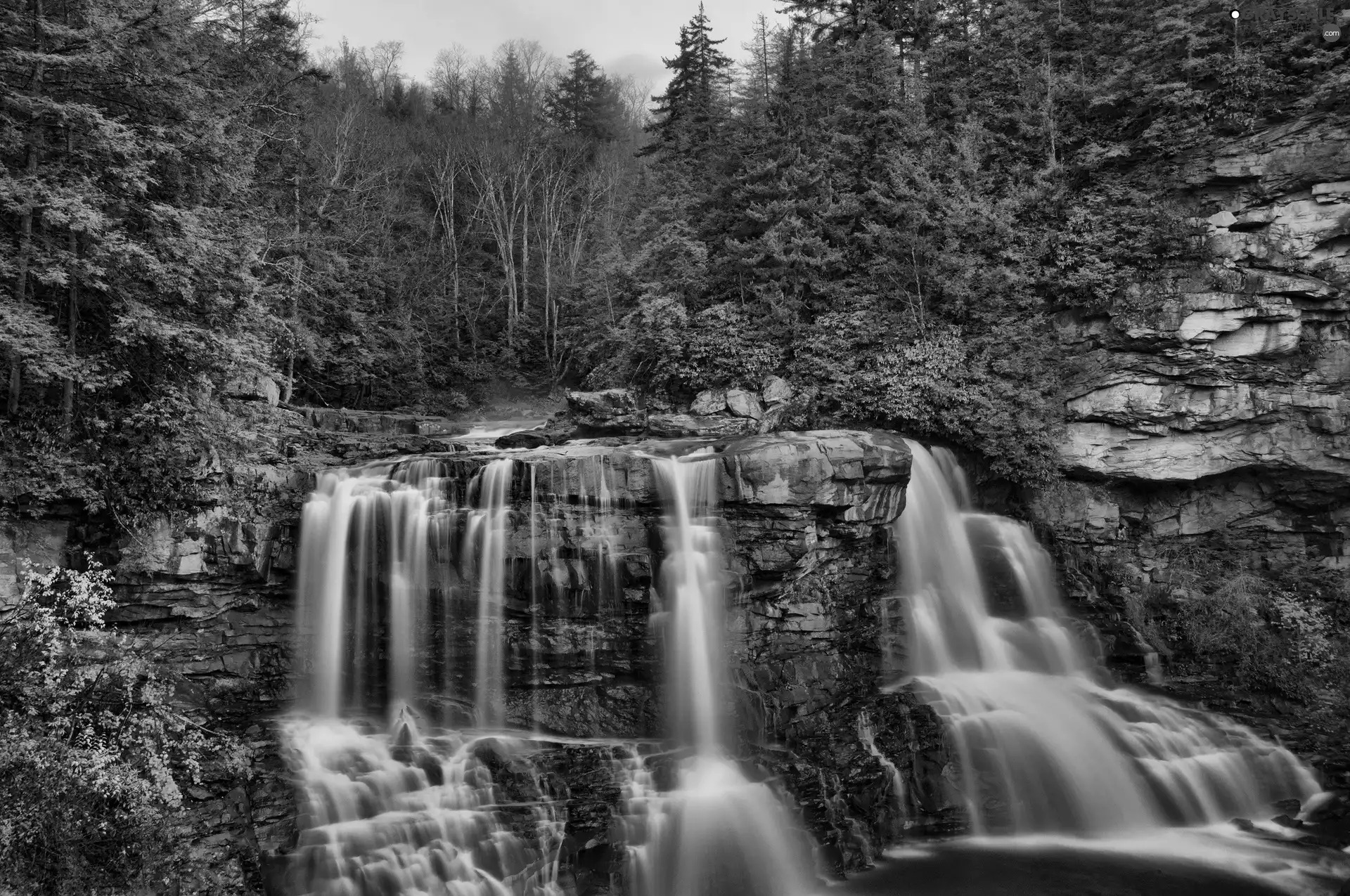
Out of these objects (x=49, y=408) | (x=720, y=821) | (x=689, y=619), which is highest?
(x=49, y=408)

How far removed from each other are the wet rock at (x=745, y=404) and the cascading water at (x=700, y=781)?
600 centimetres

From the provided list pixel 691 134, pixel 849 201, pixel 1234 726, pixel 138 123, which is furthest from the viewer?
pixel 691 134

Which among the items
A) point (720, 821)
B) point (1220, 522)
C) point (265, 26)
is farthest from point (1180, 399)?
point (265, 26)

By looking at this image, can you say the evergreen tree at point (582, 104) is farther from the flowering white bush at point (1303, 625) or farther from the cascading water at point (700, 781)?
the flowering white bush at point (1303, 625)

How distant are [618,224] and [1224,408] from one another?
23474mm

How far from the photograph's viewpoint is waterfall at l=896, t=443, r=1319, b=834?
11.0 meters

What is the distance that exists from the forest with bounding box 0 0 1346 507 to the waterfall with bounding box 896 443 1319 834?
2.52 meters

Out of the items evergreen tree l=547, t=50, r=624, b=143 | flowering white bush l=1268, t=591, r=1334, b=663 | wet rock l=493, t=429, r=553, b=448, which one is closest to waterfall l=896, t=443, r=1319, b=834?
flowering white bush l=1268, t=591, r=1334, b=663

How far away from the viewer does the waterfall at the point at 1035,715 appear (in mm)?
10992

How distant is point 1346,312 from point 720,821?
636 inches

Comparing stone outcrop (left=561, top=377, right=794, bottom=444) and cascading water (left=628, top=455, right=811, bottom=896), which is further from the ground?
stone outcrop (left=561, top=377, right=794, bottom=444)

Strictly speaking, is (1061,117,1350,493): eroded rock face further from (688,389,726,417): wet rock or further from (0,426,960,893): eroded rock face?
(688,389,726,417): wet rock

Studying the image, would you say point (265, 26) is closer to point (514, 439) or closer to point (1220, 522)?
point (514, 439)

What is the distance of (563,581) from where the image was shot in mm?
12055
